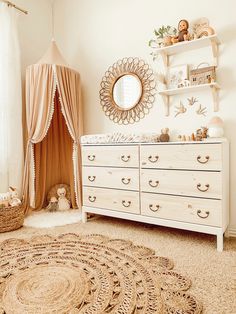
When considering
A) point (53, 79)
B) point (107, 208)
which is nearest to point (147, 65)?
point (53, 79)

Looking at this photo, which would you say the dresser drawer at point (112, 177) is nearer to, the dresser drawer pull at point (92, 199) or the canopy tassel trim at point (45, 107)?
the dresser drawer pull at point (92, 199)

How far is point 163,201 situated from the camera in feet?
6.98

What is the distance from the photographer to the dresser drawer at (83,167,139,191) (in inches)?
90.4

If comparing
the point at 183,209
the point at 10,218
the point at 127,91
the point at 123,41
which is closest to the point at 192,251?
the point at 183,209

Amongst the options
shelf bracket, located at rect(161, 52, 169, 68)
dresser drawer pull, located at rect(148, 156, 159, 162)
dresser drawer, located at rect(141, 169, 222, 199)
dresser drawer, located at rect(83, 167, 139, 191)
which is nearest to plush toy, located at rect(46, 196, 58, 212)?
dresser drawer, located at rect(83, 167, 139, 191)

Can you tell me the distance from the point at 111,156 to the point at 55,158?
1.16 m

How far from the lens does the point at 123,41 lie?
2.86 meters

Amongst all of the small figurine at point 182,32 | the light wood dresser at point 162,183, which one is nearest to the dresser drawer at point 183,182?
the light wood dresser at point 162,183

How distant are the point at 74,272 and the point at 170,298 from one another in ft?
2.01

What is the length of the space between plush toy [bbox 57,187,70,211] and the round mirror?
1.27 metres

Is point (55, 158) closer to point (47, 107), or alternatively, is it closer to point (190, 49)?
point (47, 107)

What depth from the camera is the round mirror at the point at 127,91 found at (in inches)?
108

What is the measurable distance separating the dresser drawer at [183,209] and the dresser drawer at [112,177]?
0.17 m

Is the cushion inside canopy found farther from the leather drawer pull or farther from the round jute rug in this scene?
the round jute rug
